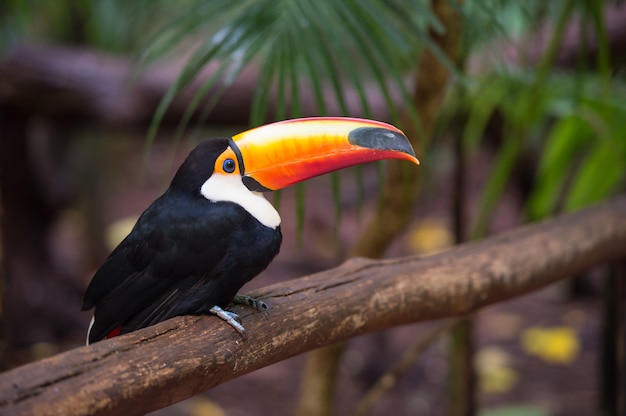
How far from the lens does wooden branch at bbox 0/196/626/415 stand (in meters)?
0.85

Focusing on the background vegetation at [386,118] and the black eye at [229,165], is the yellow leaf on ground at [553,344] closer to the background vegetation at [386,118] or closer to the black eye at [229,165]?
the background vegetation at [386,118]

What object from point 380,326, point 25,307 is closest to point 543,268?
point 380,326

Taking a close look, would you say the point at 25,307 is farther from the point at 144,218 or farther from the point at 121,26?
the point at 144,218

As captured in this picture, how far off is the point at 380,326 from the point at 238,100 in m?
1.40

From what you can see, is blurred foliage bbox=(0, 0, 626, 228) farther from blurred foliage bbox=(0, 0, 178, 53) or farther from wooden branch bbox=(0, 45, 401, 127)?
wooden branch bbox=(0, 45, 401, 127)

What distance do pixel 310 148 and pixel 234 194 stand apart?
13 centimetres

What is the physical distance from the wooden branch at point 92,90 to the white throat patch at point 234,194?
1.42m

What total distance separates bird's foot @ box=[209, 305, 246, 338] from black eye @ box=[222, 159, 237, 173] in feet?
0.62

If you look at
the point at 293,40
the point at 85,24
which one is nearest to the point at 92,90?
the point at 85,24

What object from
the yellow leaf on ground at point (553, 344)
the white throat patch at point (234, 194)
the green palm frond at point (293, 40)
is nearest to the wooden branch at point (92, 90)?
the yellow leaf on ground at point (553, 344)

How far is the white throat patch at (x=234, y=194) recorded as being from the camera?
109 centimetres

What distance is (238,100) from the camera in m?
2.49

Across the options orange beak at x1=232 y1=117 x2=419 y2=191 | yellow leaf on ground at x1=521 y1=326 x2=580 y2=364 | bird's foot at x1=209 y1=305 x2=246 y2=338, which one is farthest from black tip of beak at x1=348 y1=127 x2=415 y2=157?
yellow leaf on ground at x1=521 y1=326 x2=580 y2=364

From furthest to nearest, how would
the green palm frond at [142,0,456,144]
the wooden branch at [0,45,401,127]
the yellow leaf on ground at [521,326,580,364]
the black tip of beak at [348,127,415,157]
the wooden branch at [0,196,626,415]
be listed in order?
the yellow leaf on ground at [521,326,580,364] → the wooden branch at [0,45,401,127] → the green palm frond at [142,0,456,144] → the black tip of beak at [348,127,415,157] → the wooden branch at [0,196,626,415]
